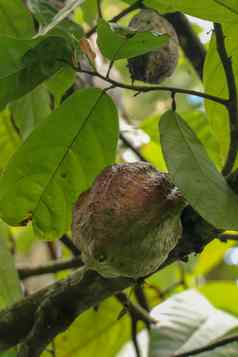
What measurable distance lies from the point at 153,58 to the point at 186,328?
0.60 meters

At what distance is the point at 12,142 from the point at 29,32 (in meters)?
0.77

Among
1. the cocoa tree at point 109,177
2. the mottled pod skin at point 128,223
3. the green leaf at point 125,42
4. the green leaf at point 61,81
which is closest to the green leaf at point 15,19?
the cocoa tree at point 109,177

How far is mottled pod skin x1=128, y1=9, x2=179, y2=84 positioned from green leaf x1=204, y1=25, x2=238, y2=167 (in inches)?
3.3

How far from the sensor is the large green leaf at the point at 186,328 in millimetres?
1508

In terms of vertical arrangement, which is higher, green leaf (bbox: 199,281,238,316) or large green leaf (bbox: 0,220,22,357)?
large green leaf (bbox: 0,220,22,357)

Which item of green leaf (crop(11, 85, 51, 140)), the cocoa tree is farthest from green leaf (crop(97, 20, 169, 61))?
green leaf (crop(11, 85, 51, 140))

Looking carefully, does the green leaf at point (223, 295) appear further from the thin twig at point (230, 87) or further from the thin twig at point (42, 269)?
the thin twig at point (230, 87)

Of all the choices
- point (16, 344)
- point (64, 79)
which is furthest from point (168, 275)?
point (64, 79)

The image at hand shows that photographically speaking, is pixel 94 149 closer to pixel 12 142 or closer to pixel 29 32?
pixel 29 32

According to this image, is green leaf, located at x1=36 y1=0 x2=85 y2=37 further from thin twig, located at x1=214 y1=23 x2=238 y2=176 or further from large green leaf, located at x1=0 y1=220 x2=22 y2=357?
large green leaf, located at x1=0 y1=220 x2=22 y2=357

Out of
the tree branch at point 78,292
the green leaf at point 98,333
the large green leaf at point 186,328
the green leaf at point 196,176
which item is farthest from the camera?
the green leaf at point 98,333

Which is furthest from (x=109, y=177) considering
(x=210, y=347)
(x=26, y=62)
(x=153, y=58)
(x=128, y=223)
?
(x=210, y=347)

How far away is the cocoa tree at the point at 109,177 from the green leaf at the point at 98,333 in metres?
0.23

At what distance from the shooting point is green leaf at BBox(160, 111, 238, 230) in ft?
3.37
